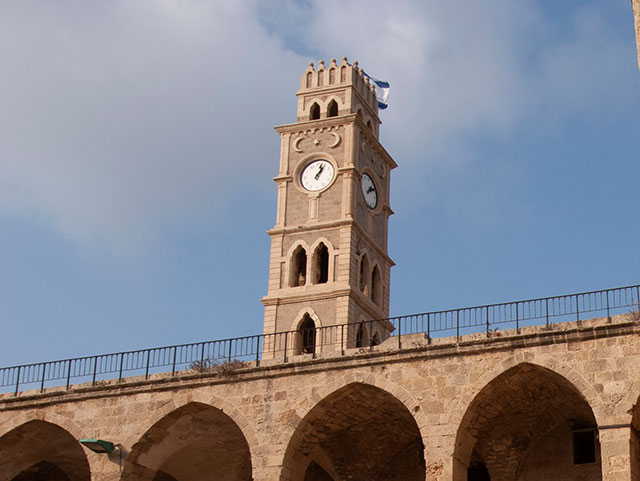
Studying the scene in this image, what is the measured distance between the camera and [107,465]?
25.1 metres

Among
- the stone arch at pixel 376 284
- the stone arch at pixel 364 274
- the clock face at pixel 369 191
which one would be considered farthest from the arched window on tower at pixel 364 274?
the clock face at pixel 369 191

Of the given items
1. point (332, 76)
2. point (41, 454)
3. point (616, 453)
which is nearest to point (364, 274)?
point (332, 76)

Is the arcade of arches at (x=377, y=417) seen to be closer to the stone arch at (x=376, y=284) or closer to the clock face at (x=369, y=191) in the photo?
the stone arch at (x=376, y=284)

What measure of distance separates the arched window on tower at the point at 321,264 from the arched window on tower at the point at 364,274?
134cm

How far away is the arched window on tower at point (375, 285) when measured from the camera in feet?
135

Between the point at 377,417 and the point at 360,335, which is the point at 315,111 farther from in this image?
the point at 377,417

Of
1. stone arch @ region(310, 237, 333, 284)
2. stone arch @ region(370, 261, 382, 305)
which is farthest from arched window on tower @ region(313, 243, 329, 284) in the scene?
stone arch @ region(370, 261, 382, 305)

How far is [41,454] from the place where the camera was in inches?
1104

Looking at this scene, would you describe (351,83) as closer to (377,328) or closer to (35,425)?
(377,328)

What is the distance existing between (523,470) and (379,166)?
20.9 metres

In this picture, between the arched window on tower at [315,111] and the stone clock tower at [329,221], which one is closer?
the stone clock tower at [329,221]

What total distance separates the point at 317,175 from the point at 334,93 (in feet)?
13.0

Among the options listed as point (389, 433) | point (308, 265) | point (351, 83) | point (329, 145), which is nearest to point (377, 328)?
point (308, 265)

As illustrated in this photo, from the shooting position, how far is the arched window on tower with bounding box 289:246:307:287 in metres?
39.5
